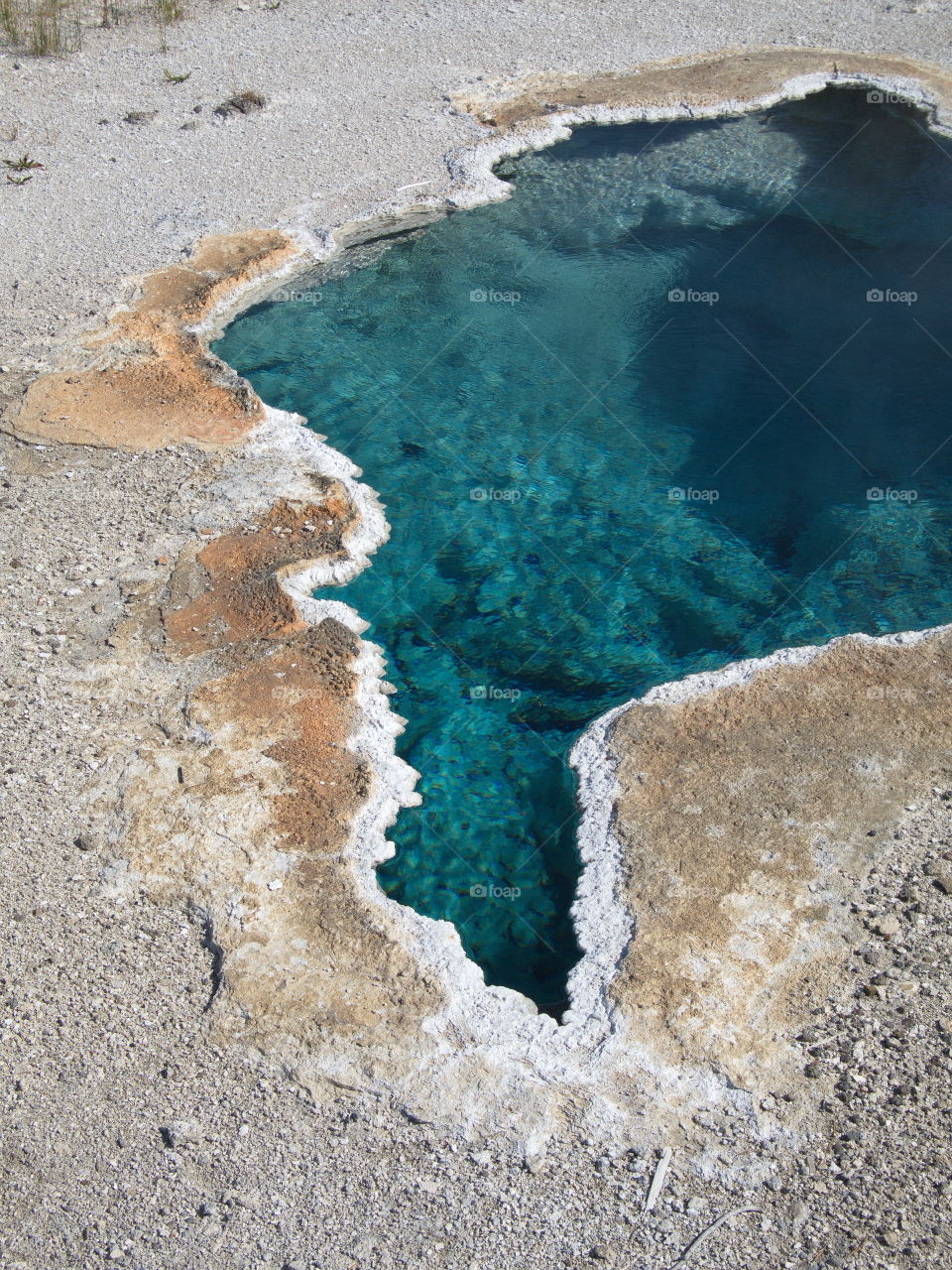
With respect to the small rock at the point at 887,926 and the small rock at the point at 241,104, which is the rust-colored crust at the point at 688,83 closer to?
the small rock at the point at 241,104

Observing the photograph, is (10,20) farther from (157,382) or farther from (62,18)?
(157,382)

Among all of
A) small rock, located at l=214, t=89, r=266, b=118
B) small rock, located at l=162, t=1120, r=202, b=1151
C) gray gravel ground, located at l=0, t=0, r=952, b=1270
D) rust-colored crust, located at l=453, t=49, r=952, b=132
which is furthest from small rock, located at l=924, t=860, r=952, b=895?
small rock, located at l=214, t=89, r=266, b=118

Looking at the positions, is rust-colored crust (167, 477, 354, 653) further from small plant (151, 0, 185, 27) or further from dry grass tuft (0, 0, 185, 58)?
small plant (151, 0, 185, 27)

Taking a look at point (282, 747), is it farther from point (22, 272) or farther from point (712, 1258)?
point (22, 272)

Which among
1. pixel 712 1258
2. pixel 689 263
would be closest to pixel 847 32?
pixel 689 263

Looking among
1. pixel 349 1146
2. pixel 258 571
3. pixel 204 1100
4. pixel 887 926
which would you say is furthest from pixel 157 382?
pixel 887 926

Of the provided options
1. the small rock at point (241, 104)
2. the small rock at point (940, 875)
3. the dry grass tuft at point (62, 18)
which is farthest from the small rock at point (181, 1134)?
the dry grass tuft at point (62, 18)
